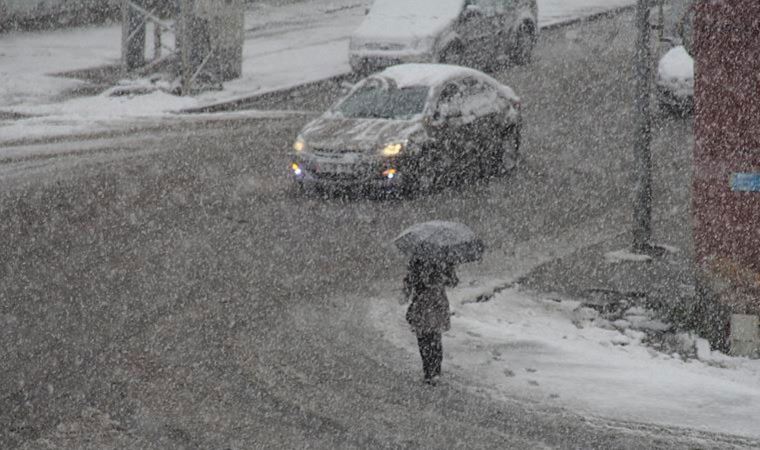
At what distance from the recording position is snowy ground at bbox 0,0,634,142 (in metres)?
22.7

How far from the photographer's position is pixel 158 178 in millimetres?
17625

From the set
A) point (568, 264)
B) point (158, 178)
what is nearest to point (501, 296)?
point (568, 264)

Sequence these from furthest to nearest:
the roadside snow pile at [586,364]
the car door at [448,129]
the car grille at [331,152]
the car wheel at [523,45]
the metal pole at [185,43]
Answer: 1. the car wheel at [523,45]
2. the metal pole at [185,43]
3. the car door at [448,129]
4. the car grille at [331,152]
5. the roadside snow pile at [586,364]

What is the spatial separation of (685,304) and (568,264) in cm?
195

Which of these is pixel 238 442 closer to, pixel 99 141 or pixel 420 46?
pixel 99 141

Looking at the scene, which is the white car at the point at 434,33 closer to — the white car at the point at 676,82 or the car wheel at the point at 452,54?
the car wheel at the point at 452,54

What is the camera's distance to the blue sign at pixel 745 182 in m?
11.1

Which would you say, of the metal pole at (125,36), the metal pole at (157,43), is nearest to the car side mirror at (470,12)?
the metal pole at (157,43)

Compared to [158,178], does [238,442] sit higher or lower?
higher

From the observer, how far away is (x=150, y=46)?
29969 millimetres

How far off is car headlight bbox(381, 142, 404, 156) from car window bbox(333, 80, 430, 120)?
29.8 inches

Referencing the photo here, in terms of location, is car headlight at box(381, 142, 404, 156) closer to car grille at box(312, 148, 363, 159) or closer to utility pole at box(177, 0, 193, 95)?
car grille at box(312, 148, 363, 159)

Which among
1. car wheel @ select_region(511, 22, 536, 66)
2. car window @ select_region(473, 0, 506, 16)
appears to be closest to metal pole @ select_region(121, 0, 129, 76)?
car window @ select_region(473, 0, 506, 16)

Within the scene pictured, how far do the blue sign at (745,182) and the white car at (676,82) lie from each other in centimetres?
1106
